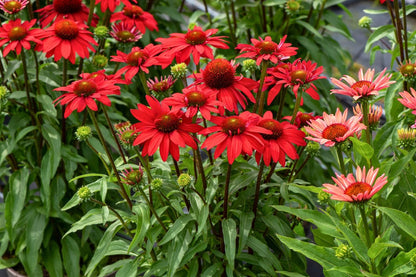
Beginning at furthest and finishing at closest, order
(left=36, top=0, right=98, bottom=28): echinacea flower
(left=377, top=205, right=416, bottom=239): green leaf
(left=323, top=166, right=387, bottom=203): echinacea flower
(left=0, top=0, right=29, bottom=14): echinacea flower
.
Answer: (left=36, top=0, right=98, bottom=28): echinacea flower < (left=0, top=0, right=29, bottom=14): echinacea flower < (left=377, top=205, right=416, bottom=239): green leaf < (left=323, top=166, right=387, bottom=203): echinacea flower

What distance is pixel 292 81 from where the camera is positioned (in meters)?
1.21

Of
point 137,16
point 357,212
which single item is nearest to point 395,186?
point 357,212

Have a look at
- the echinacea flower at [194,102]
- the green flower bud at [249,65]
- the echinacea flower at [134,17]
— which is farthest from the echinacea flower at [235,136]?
the echinacea flower at [134,17]

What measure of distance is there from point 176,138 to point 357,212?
41cm

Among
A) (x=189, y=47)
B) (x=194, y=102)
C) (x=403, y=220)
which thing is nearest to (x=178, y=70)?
(x=189, y=47)

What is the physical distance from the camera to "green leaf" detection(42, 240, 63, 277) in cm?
179

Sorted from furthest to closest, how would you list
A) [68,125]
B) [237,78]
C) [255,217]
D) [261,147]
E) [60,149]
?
[68,125] → [60,149] → [255,217] → [237,78] → [261,147]

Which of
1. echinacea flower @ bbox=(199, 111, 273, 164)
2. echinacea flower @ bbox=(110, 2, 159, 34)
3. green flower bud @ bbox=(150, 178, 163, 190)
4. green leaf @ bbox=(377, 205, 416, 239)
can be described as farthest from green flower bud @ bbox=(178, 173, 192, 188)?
echinacea flower @ bbox=(110, 2, 159, 34)

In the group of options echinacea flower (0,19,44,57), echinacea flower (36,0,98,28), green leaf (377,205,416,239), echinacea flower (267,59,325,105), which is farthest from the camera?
echinacea flower (36,0,98,28)

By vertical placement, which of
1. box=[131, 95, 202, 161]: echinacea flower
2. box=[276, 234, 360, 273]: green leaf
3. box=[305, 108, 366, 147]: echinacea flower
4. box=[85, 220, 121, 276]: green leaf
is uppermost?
box=[131, 95, 202, 161]: echinacea flower

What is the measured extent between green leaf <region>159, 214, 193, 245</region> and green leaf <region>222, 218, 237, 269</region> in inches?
3.0

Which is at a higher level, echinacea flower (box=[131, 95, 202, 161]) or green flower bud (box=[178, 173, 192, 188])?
echinacea flower (box=[131, 95, 202, 161])

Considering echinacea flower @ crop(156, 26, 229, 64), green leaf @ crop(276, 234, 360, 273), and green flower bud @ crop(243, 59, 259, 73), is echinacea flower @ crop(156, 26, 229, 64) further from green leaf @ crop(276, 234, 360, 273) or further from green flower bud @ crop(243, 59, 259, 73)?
green leaf @ crop(276, 234, 360, 273)

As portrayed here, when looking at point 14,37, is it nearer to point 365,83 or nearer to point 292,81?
point 292,81
